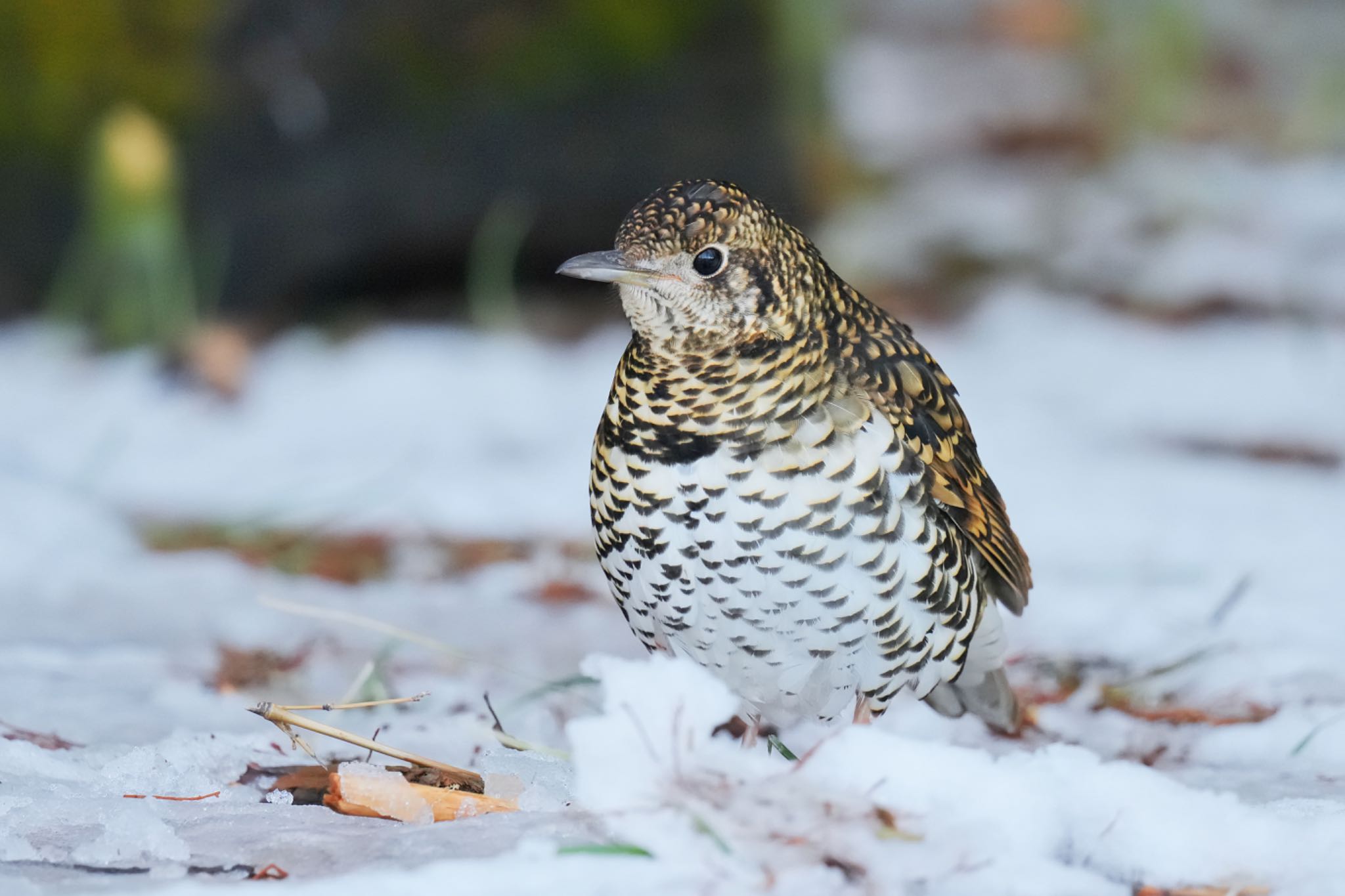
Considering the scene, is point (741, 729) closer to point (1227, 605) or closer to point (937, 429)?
point (937, 429)

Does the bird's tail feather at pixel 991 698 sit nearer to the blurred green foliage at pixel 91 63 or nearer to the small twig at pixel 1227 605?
the small twig at pixel 1227 605

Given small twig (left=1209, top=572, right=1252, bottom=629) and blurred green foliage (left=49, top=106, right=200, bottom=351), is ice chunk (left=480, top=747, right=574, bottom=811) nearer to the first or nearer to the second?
small twig (left=1209, top=572, right=1252, bottom=629)

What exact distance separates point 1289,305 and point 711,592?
4931 millimetres

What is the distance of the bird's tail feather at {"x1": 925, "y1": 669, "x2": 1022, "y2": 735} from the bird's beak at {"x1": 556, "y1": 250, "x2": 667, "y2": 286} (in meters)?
1.13

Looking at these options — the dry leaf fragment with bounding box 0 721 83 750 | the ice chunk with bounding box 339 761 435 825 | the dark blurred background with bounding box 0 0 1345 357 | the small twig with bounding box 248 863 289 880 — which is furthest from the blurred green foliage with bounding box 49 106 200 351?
the small twig with bounding box 248 863 289 880

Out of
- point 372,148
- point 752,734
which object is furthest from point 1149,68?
point 752,734

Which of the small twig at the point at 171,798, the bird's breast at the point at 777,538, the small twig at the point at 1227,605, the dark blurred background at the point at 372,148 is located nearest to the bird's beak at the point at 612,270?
the bird's breast at the point at 777,538

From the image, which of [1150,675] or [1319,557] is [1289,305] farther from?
[1150,675]

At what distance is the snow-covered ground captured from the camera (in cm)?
200

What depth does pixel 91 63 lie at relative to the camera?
585cm

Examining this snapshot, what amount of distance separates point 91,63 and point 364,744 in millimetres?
4414

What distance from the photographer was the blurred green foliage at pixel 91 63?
5.77 m

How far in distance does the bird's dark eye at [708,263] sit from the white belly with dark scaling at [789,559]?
1.06 feet

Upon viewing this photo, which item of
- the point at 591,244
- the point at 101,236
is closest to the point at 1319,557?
the point at 591,244
